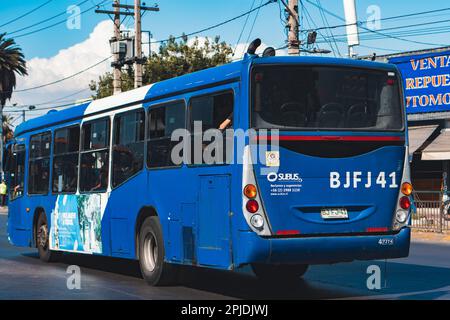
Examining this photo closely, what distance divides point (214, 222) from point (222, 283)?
9.07 feet

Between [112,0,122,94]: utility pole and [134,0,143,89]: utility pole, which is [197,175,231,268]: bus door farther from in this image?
[112,0,122,94]: utility pole

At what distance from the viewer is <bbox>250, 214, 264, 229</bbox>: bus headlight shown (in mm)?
11312

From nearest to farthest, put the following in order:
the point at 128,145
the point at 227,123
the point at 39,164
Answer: the point at 227,123 → the point at 128,145 → the point at 39,164

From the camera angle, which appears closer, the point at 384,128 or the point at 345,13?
the point at 384,128

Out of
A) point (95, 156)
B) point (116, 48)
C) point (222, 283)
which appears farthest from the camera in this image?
point (116, 48)

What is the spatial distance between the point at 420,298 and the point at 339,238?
1479mm

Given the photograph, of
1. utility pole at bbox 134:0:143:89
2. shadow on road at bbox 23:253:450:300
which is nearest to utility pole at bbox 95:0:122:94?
utility pole at bbox 134:0:143:89

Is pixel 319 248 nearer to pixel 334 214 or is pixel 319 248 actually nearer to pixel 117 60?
pixel 334 214

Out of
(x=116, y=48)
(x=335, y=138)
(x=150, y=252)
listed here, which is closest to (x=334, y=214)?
(x=335, y=138)

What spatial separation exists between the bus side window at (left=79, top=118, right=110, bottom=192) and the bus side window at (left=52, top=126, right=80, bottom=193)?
15.4 inches

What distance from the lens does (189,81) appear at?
13.2 meters
